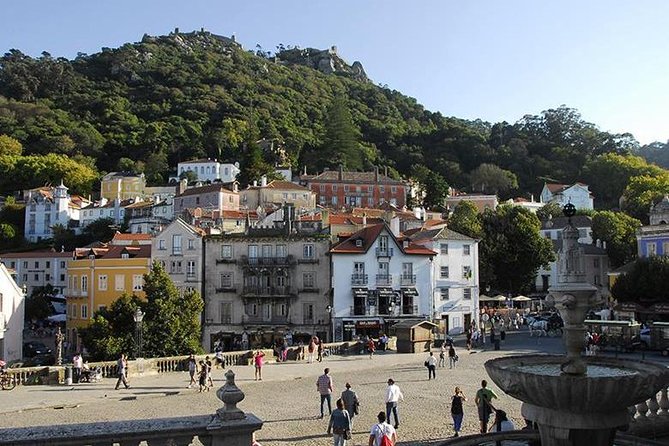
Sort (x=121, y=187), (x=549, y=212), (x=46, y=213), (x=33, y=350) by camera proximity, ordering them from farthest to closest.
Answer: (x=121, y=187)
(x=46, y=213)
(x=549, y=212)
(x=33, y=350)

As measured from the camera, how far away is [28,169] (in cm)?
10906

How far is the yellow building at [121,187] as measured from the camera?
105m

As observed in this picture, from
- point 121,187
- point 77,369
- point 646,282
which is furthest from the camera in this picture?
point 121,187

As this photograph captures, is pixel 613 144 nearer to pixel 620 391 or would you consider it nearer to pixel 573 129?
pixel 573 129

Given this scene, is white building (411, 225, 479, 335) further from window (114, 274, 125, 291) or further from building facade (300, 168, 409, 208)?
building facade (300, 168, 409, 208)

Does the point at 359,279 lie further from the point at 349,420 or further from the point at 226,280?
the point at 349,420

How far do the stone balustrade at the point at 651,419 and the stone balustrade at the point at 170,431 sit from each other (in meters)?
7.08

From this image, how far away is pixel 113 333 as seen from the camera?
31.8 metres

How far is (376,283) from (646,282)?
17.7 m

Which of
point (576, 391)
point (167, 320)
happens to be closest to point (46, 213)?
point (167, 320)

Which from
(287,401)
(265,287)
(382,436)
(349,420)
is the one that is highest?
(265,287)

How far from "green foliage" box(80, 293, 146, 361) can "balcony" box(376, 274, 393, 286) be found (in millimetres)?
17897

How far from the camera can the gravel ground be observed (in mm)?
15828

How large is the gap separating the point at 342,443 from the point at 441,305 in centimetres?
3559
